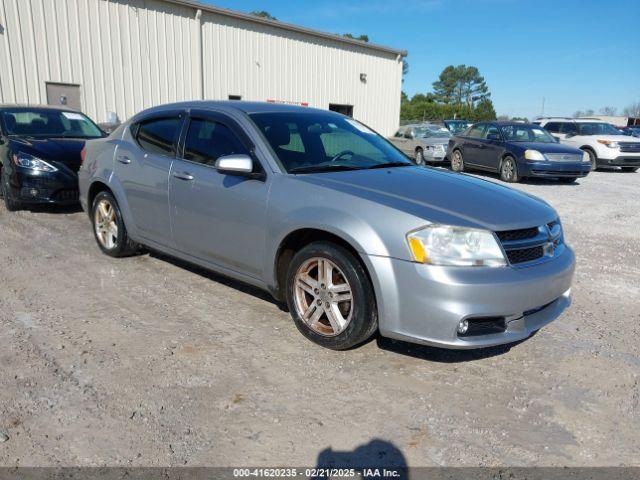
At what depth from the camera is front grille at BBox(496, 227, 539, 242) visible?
3064 mm

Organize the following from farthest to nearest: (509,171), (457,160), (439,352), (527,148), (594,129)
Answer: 1. (594,129)
2. (457,160)
3. (509,171)
4. (527,148)
5. (439,352)

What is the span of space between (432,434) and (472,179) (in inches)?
84.9

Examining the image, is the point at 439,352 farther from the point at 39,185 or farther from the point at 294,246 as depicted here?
the point at 39,185

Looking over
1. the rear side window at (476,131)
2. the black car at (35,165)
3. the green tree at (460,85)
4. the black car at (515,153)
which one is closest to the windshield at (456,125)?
the black car at (515,153)

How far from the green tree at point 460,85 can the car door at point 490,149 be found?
82040 mm

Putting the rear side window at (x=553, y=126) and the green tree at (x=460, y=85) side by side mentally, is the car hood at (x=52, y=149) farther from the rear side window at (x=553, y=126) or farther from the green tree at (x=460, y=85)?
the green tree at (x=460, y=85)

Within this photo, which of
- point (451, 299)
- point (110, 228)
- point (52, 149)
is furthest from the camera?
point (52, 149)

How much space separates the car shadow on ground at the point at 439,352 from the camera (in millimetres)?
3420

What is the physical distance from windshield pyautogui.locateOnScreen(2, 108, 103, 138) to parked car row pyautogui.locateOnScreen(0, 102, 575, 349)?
351cm

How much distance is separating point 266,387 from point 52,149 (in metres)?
5.83

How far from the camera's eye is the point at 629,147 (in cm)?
1567

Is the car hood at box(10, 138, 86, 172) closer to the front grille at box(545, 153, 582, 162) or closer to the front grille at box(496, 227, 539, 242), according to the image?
the front grille at box(496, 227, 539, 242)

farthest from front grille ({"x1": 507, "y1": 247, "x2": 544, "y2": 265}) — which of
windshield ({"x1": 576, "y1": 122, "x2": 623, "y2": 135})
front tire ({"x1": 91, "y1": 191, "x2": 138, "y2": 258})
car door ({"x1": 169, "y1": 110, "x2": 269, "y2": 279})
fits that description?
windshield ({"x1": 576, "y1": 122, "x2": 623, "y2": 135})

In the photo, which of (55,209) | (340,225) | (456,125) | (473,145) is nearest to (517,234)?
(340,225)
